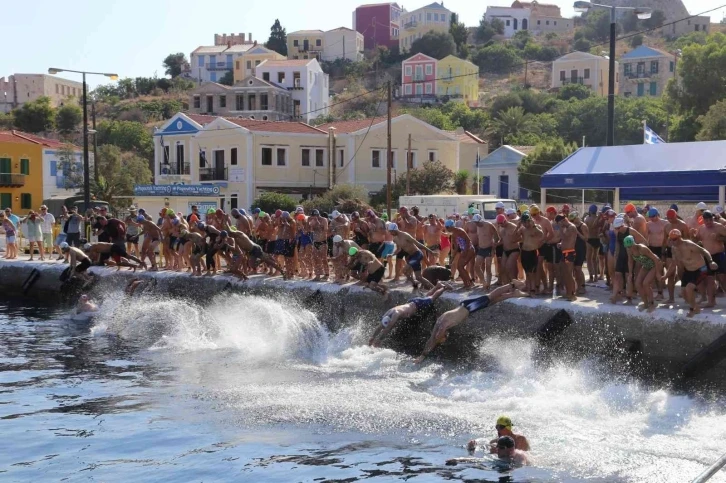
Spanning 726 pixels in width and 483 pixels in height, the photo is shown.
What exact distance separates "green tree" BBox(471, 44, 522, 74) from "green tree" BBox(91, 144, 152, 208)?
Answer: 85.6 m

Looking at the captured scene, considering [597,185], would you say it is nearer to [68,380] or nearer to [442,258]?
[442,258]

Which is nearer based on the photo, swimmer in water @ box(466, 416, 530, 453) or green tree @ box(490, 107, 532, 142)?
swimmer in water @ box(466, 416, 530, 453)

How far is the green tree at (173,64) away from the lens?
143 meters

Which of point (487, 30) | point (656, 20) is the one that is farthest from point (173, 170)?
point (656, 20)

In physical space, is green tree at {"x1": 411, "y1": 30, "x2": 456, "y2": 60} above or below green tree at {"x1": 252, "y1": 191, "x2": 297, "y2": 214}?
above

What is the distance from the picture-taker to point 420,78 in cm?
11600

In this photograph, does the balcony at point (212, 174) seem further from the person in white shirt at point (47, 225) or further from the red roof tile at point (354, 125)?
the person in white shirt at point (47, 225)

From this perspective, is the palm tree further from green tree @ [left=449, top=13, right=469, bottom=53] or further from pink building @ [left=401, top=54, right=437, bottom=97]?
green tree @ [left=449, top=13, right=469, bottom=53]

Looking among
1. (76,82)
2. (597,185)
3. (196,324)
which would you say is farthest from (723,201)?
(76,82)

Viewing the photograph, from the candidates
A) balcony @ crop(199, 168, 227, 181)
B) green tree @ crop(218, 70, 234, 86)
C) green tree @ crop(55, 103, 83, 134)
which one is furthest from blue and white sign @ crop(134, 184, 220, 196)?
green tree @ crop(218, 70, 234, 86)

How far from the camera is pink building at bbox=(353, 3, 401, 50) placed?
151375 mm

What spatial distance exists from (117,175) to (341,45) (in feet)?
289

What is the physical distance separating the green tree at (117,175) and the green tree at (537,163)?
26.3 metres

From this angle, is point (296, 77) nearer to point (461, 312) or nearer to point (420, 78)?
point (420, 78)
